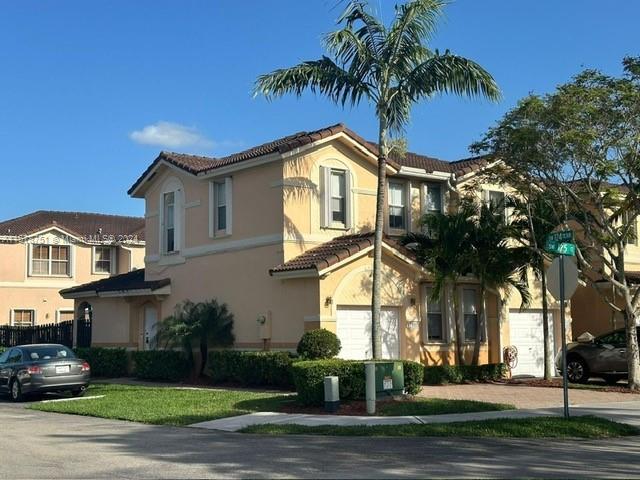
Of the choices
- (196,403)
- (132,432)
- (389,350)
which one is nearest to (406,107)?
(389,350)

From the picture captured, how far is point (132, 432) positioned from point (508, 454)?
256 inches

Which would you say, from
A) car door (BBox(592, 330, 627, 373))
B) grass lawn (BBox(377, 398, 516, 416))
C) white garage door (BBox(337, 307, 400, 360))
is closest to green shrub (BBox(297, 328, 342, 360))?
white garage door (BBox(337, 307, 400, 360))

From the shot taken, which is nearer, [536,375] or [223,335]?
[223,335]

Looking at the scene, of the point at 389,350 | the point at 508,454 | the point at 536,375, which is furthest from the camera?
the point at 536,375

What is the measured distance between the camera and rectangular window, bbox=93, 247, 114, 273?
44.2m

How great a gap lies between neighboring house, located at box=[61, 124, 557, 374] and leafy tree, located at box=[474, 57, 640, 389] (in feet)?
13.3

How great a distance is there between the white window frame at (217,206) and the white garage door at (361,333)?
485 centimetres

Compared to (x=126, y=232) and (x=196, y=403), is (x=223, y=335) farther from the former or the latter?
(x=126, y=232)

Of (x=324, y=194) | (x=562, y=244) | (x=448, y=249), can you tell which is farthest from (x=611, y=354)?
(x=562, y=244)

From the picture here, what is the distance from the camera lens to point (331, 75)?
19.3 m

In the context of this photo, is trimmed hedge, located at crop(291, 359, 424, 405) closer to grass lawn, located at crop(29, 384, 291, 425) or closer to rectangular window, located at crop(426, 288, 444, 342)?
grass lawn, located at crop(29, 384, 291, 425)

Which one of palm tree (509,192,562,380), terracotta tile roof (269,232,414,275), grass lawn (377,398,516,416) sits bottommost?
grass lawn (377,398,516,416)

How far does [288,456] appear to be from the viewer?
1080 cm

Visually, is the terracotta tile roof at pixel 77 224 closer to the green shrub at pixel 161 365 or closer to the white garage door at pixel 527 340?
the green shrub at pixel 161 365
